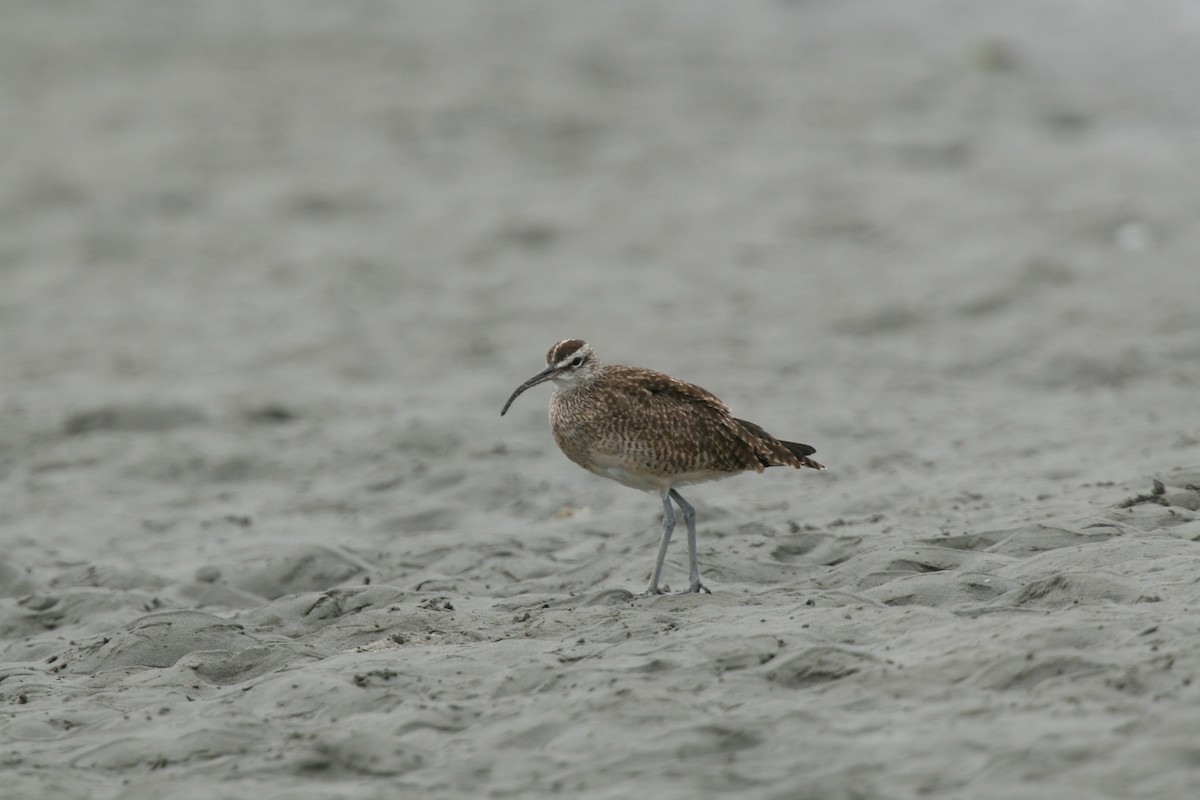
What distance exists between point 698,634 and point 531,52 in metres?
16.7

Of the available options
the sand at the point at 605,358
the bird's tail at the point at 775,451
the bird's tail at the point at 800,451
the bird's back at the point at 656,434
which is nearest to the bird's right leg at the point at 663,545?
the bird's back at the point at 656,434

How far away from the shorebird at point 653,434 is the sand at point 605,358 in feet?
1.84

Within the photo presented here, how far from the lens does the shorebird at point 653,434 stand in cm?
848

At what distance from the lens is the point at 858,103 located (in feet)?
67.2

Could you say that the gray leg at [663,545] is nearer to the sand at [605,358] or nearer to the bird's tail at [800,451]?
the sand at [605,358]

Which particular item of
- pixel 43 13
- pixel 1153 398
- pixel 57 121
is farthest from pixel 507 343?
pixel 43 13

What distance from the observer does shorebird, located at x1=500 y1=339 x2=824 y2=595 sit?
848cm

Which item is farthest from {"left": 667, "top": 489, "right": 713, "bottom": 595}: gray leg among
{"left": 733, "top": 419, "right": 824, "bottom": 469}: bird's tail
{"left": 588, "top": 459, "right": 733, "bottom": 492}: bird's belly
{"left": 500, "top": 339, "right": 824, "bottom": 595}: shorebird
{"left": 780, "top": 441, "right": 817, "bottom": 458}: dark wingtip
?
{"left": 780, "top": 441, "right": 817, "bottom": 458}: dark wingtip

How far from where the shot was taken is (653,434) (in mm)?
8461

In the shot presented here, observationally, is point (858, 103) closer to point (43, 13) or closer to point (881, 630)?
point (43, 13)

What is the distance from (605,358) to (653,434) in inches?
236

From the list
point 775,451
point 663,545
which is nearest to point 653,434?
point 663,545

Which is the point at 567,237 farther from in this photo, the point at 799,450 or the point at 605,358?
the point at 799,450

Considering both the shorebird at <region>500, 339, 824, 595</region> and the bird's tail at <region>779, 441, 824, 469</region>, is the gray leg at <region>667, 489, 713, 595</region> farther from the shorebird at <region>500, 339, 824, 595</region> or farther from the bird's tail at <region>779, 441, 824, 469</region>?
the bird's tail at <region>779, 441, 824, 469</region>
